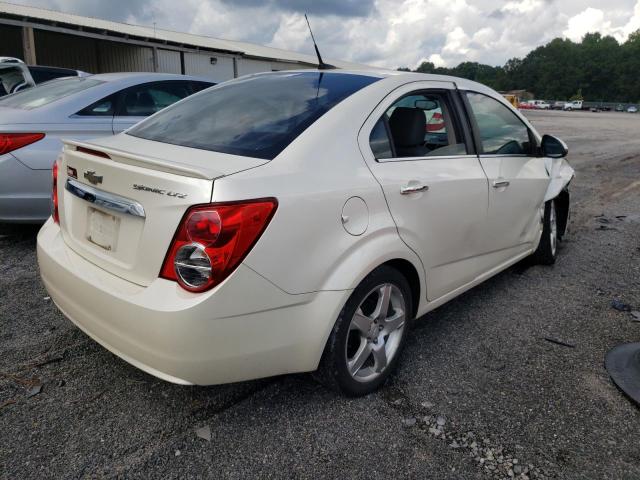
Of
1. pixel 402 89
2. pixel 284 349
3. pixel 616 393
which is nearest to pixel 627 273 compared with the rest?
pixel 616 393

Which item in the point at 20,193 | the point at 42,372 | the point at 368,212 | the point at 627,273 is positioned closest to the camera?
the point at 368,212

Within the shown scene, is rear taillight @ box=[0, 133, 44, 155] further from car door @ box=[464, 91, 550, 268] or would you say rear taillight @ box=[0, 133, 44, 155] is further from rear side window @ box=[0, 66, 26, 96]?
rear side window @ box=[0, 66, 26, 96]

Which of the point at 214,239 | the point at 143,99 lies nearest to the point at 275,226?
the point at 214,239

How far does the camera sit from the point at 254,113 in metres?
2.66

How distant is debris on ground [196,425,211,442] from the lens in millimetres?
2295

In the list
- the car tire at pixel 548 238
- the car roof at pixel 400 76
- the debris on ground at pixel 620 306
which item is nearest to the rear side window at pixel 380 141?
the car roof at pixel 400 76

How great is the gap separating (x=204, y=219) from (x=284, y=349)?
2.14 feet

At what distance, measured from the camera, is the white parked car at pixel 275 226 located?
1991mm

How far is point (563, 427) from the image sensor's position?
244 centimetres

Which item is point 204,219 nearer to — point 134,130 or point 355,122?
point 355,122

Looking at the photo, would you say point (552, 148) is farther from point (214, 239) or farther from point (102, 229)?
point (102, 229)

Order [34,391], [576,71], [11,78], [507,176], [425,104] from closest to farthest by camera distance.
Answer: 1. [34,391]
2. [425,104]
3. [507,176]
4. [11,78]
5. [576,71]

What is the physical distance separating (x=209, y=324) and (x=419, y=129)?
5.66ft

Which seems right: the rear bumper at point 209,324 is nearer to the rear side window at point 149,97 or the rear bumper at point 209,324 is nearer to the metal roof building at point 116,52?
the rear side window at point 149,97
